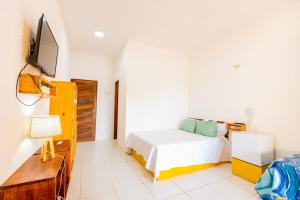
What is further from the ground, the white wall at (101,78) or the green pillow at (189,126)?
the white wall at (101,78)

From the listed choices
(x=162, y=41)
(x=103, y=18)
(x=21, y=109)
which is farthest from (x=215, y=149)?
(x=103, y=18)

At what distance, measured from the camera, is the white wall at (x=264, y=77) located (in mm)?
2416

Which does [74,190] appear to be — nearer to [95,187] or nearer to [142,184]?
[95,187]

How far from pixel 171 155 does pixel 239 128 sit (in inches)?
58.7

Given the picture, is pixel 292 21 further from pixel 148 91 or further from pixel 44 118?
pixel 44 118

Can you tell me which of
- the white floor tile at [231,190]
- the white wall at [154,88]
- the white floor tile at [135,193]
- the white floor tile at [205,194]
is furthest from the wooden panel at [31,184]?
the white wall at [154,88]

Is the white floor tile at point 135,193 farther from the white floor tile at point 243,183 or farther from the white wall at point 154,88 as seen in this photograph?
the white wall at point 154,88

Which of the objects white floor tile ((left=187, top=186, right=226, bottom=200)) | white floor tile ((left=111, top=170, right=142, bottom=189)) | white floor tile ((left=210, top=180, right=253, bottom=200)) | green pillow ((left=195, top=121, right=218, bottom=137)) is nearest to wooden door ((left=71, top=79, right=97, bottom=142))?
white floor tile ((left=111, top=170, right=142, bottom=189))

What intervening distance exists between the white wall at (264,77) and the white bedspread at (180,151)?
0.79 meters

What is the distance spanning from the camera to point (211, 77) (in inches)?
155

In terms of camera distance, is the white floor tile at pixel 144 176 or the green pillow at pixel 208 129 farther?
the green pillow at pixel 208 129

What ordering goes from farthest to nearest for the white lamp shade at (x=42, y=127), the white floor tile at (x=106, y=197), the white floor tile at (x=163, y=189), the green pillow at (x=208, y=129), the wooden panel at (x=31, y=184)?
the green pillow at (x=208, y=129), the white floor tile at (x=163, y=189), the white floor tile at (x=106, y=197), the white lamp shade at (x=42, y=127), the wooden panel at (x=31, y=184)

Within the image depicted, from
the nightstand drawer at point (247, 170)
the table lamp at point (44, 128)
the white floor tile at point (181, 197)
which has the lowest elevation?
the white floor tile at point (181, 197)

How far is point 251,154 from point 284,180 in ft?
2.75
